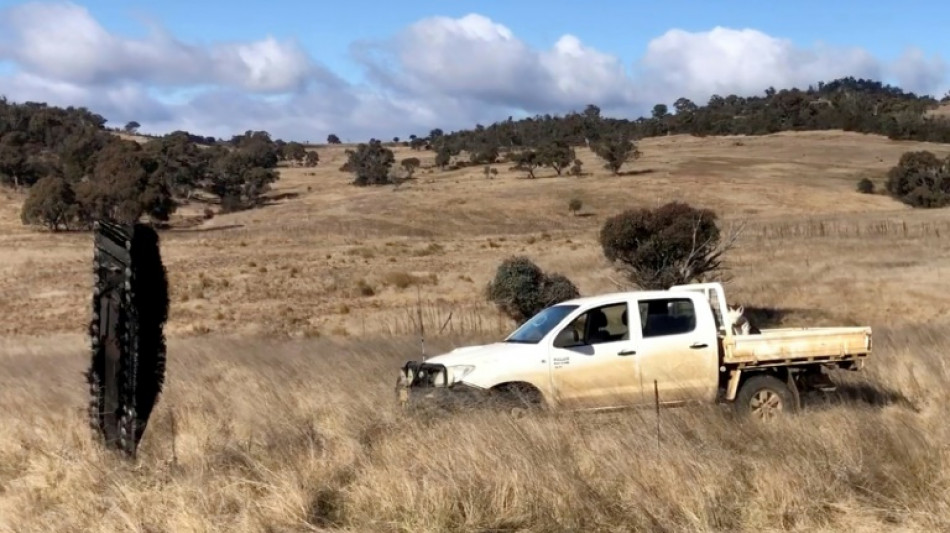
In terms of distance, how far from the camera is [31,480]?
7840mm

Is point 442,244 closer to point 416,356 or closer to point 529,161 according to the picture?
point 416,356

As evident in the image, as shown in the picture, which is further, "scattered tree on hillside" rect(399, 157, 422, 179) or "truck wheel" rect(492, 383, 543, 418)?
"scattered tree on hillside" rect(399, 157, 422, 179)

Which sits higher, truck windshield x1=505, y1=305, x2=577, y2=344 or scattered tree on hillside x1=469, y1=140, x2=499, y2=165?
scattered tree on hillside x1=469, y1=140, x2=499, y2=165

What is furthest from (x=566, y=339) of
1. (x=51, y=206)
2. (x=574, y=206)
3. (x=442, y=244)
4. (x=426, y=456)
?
(x=574, y=206)

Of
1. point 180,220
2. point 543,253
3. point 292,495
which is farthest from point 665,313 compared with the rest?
point 180,220

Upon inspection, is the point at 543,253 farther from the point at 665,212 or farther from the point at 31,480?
the point at 31,480

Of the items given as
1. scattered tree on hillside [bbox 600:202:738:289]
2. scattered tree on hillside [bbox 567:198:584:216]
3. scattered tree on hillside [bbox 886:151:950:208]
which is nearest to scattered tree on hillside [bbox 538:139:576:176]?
scattered tree on hillside [bbox 567:198:584:216]

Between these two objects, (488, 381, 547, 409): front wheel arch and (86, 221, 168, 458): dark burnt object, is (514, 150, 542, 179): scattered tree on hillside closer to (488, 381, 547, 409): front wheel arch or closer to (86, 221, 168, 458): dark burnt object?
(488, 381, 547, 409): front wheel arch

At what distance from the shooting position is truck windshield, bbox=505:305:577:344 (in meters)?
11.2

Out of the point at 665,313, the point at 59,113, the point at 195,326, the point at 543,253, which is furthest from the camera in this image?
the point at 59,113

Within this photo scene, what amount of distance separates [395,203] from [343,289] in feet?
116

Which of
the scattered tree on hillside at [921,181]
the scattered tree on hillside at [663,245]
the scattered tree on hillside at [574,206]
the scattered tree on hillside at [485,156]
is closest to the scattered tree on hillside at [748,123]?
the scattered tree on hillside at [485,156]

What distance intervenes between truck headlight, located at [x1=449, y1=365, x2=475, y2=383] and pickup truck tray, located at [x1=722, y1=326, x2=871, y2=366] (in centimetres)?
273

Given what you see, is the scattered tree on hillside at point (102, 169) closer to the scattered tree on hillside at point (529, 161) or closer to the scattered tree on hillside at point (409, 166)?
the scattered tree on hillside at point (409, 166)
